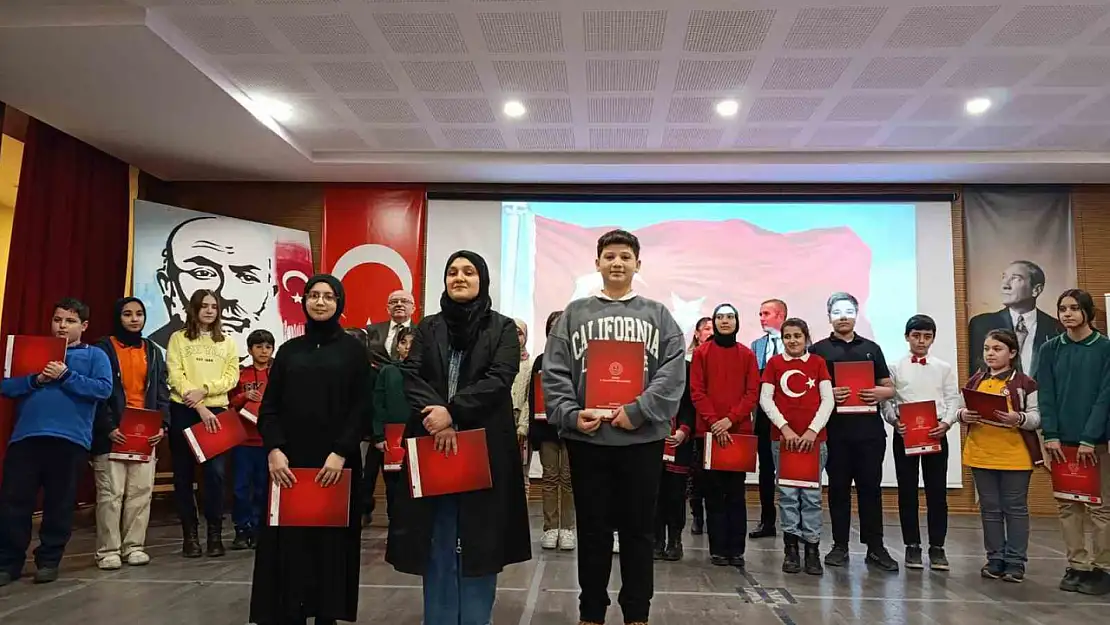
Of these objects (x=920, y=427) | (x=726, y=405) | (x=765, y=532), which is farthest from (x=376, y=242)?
(x=920, y=427)

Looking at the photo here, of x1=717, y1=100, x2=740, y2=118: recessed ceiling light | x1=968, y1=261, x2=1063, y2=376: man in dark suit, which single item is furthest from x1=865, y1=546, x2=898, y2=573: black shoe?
x1=968, y1=261, x2=1063, y2=376: man in dark suit

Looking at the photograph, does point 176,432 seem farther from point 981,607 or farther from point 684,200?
point 684,200

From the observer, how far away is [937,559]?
3752 millimetres

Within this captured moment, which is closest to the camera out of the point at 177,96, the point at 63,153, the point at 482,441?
the point at 482,441

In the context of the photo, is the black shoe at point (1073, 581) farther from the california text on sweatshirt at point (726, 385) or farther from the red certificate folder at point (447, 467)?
the red certificate folder at point (447, 467)

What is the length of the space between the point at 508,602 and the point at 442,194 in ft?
15.0

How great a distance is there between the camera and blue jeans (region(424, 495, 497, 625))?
2184mm

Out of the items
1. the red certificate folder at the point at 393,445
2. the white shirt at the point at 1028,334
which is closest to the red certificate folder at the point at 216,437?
the red certificate folder at the point at 393,445

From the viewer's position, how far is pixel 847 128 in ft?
17.9

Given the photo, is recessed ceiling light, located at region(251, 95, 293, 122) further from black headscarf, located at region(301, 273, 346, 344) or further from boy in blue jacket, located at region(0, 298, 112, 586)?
black headscarf, located at region(301, 273, 346, 344)

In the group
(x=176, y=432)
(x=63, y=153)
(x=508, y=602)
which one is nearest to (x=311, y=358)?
(x=508, y=602)

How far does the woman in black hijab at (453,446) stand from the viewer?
2158mm

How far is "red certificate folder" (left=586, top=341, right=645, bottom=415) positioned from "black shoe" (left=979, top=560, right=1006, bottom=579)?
2553 millimetres

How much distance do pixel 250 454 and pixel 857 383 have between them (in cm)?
355
